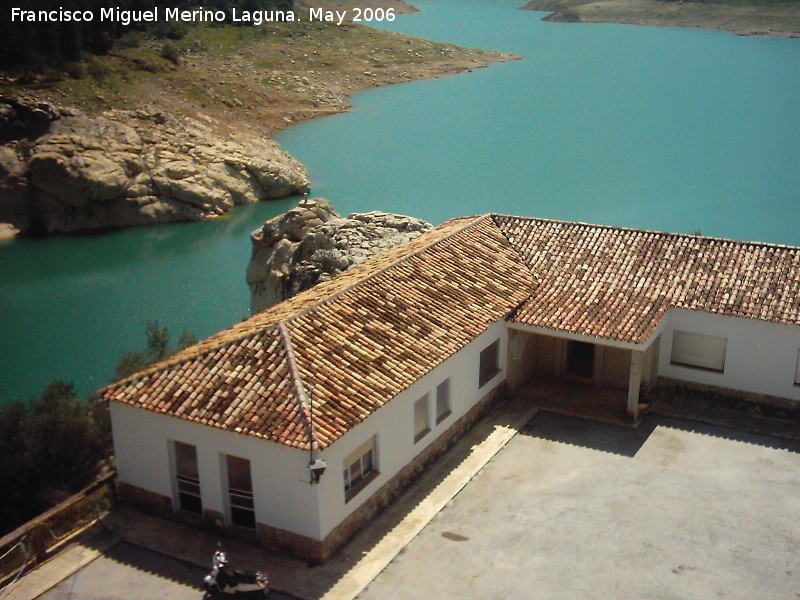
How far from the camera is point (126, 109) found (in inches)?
2275

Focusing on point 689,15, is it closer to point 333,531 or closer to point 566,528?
point 566,528

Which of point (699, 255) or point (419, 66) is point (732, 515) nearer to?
point (699, 255)

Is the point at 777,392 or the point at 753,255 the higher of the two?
the point at 753,255

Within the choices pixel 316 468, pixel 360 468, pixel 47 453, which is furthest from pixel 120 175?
pixel 316 468

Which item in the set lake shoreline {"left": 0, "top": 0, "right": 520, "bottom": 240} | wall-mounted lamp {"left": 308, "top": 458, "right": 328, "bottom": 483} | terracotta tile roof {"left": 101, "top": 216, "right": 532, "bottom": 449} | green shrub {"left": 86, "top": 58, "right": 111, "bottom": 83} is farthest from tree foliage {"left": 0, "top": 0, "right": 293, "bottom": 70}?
wall-mounted lamp {"left": 308, "top": 458, "right": 328, "bottom": 483}

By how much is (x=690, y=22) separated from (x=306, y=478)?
11956 cm

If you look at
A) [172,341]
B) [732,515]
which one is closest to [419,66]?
[172,341]

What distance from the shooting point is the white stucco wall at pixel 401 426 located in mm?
15266

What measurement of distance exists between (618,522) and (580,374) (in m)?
6.39

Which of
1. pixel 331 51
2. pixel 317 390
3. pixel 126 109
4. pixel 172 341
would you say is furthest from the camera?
pixel 331 51

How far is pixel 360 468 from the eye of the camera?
53.8 ft

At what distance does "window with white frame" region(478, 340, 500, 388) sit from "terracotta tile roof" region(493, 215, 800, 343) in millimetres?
862

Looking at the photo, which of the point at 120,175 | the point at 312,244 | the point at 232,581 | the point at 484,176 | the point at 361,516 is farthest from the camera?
the point at 484,176

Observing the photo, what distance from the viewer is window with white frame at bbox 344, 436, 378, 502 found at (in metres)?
16.0
